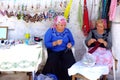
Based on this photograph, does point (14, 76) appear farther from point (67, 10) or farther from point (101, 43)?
point (101, 43)

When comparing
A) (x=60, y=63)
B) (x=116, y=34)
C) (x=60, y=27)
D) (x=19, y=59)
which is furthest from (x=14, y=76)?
(x=116, y=34)

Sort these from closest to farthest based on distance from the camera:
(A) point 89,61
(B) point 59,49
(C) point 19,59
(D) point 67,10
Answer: (A) point 89,61, (C) point 19,59, (B) point 59,49, (D) point 67,10

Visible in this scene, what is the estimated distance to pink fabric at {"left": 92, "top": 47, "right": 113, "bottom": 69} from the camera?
420 cm

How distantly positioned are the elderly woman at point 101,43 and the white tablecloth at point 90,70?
10.7 inches

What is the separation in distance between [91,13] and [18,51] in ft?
4.44

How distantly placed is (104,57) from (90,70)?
0.47 metres

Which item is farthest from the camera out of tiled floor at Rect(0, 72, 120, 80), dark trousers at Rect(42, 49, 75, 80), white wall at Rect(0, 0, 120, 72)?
white wall at Rect(0, 0, 120, 72)

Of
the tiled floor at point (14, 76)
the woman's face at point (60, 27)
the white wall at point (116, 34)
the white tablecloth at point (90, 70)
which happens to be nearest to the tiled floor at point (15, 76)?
the tiled floor at point (14, 76)

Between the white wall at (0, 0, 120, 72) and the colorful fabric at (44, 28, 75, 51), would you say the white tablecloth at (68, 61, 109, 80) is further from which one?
the white wall at (0, 0, 120, 72)

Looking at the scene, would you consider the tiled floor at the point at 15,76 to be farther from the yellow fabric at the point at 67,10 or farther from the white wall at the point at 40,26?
the yellow fabric at the point at 67,10

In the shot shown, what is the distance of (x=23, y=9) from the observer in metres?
4.73

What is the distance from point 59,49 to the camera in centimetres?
450

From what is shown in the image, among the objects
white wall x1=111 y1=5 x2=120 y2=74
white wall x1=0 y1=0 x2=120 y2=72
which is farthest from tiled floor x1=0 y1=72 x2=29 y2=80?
white wall x1=111 y1=5 x2=120 y2=74

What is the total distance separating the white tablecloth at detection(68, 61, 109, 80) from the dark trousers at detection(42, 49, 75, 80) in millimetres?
387
